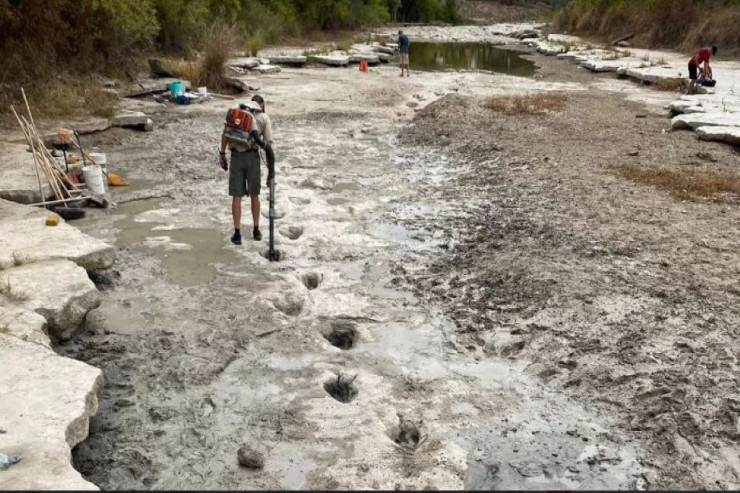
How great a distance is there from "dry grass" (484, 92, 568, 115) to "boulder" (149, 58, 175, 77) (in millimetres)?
9307

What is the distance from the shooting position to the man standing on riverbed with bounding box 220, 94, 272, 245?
7039 mm

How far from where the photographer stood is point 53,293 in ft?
16.9


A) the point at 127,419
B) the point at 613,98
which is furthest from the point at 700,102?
the point at 127,419

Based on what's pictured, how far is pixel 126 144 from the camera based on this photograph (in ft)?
39.2

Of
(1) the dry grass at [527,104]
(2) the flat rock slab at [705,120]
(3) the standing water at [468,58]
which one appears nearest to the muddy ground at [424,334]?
(2) the flat rock slab at [705,120]

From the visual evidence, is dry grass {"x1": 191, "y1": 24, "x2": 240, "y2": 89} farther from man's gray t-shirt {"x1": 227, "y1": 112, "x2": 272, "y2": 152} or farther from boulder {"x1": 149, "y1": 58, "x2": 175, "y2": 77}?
man's gray t-shirt {"x1": 227, "y1": 112, "x2": 272, "y2": 152}

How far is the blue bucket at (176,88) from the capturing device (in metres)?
16.2

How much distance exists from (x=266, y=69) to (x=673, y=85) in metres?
13.5

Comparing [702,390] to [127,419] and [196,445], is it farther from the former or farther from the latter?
[127,419]

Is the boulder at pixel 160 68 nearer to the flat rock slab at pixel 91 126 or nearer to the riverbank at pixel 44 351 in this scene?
the flat rock slab at pixel 91 126

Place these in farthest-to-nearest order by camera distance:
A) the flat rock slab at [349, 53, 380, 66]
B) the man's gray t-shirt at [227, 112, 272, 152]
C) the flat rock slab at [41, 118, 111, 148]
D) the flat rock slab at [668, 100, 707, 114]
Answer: the flat rock slab at [349, 53, 380, 66] → the flat rock slab at [668, 100, 707, 114] → the flat rock slab at [41, 118, 111, 148] → the man's gray t-shirt at [227, 112, 272, 152]

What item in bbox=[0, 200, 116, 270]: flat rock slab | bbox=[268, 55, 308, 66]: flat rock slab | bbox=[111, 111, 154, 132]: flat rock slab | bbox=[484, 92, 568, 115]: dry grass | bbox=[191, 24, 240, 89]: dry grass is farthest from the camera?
bbox=[268, 55, 308, 66]: flat rock slab

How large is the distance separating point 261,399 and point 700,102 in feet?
46.5

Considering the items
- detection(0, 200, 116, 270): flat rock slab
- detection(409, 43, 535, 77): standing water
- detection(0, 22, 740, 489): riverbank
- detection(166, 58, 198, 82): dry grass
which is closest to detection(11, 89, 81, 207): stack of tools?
detection(0, 22, 740, 489): riverbank
